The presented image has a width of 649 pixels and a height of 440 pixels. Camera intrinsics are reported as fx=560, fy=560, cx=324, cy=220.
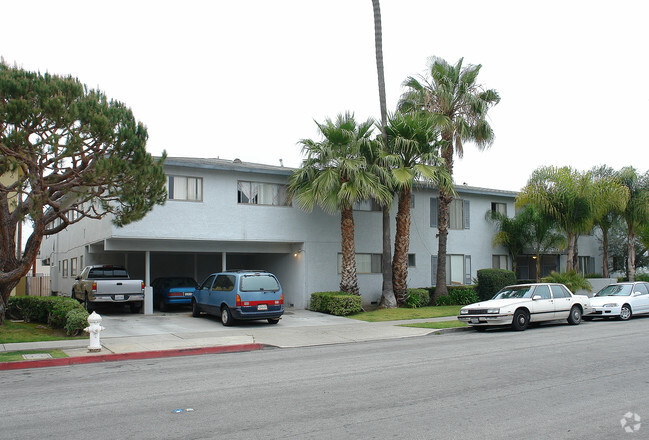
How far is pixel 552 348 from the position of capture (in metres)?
12.7

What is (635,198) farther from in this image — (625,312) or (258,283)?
(258,283)

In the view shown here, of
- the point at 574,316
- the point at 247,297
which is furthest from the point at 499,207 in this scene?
the point at 247,297

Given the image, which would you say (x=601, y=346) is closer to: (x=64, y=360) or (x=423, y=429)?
(x=423, y=429)

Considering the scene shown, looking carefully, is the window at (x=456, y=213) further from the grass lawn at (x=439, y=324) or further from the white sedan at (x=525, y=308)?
the white sedan at (x=525, y=308)

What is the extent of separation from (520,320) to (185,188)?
499 inches

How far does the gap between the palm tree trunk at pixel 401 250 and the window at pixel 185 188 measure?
8.13 metres

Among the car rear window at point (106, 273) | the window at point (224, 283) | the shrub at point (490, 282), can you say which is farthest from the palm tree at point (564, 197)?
the car rear window at point (106, 273)

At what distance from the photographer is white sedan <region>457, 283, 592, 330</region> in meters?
16.5

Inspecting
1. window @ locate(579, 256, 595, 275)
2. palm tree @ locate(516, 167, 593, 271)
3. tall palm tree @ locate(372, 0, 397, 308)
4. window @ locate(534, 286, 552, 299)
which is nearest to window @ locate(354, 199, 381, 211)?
tall palm tree @ locate(372, 0, 397, 308)

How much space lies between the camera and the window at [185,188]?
821 inches

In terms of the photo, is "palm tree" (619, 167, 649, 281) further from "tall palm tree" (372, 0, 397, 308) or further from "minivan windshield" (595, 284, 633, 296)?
"tall palm tree" (372, 0, 397, 308)

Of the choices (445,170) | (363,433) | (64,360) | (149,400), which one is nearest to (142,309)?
(64,360)

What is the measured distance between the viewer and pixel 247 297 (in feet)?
55.9

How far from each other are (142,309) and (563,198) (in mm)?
19196
